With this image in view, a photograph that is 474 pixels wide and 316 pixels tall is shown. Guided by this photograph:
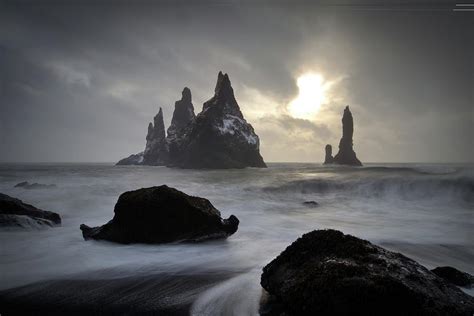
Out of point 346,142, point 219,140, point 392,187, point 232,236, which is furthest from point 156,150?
point 232,236

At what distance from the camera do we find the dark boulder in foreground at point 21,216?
4912 millimetres

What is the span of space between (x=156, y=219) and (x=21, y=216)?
2757 mm

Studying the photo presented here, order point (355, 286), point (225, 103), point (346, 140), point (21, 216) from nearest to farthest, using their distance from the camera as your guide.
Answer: point (355, 286) < point (21, 216) < point (346, 140) < point (225, 103)

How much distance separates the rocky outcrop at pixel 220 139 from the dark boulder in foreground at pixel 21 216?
102ft

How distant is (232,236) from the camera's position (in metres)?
5.18

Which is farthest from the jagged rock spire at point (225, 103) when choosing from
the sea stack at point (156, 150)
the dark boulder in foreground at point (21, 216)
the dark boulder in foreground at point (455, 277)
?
the dark boulder in foreground at point (455, 277)

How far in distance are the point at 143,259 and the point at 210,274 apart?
3.53 ft

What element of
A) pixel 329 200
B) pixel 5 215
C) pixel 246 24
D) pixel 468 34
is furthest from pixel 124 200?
pixel 329 200

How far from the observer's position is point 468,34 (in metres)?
4.73

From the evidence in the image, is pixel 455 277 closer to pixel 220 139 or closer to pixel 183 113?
pixel 220 139

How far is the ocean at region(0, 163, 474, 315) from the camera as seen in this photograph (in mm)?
2992

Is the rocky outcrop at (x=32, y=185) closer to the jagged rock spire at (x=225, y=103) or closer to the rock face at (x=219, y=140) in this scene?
the rock face at (x=219, y=140)

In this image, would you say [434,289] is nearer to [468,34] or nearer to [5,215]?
[468,34]

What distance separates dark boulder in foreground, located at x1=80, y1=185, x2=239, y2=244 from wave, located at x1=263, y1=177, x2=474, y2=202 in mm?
6748
